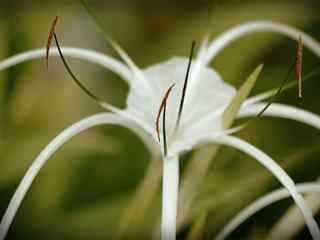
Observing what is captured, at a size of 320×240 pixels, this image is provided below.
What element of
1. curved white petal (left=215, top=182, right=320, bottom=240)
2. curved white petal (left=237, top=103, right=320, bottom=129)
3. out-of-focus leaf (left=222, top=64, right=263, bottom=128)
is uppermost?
curved white petal (left=237, top=103, right=320, bottom=129)

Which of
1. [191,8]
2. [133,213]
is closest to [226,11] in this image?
[191,8]

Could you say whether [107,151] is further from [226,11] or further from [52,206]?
[226,11]

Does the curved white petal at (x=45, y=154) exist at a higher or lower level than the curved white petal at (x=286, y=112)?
lower

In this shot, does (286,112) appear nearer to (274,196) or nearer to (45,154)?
(274,196)

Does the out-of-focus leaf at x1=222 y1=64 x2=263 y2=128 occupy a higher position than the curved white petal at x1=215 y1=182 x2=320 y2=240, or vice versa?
the out-of-focus leaf at x1=222 y1=64 x2=263 y2=128

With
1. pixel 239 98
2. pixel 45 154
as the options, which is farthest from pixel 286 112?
pixel 45 154

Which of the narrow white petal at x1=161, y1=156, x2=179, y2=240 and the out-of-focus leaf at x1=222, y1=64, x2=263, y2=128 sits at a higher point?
the out-of-focus leaf at x1=222, y1=64, x2=263, y2=128
